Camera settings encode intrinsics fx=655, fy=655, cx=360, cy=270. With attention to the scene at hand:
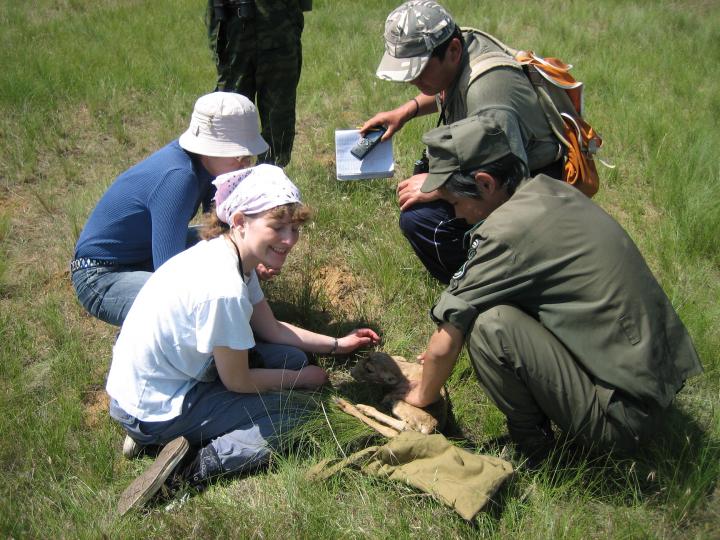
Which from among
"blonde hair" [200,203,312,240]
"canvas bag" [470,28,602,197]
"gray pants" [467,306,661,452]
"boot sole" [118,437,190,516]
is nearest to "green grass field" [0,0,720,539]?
"boot sole" [118,437,190,516]

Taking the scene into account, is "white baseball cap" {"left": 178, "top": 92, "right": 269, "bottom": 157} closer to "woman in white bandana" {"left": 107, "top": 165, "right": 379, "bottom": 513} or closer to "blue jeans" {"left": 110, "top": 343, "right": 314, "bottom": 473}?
"woman in white bandana" {"left": 107, "top": 165, "right": 379, "bottom": 513}

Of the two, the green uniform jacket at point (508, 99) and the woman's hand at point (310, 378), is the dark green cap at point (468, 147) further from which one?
the woman's hand at point (310, 378)

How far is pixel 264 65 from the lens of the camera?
4430mm

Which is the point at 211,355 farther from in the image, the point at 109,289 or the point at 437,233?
the point at 437,233

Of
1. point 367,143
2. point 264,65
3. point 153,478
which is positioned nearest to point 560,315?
point 153,478

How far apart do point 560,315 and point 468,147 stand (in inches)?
28.1

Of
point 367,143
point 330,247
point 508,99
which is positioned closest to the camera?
point 508,99

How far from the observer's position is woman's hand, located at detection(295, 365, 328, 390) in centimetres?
292

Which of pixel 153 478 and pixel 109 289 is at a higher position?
pixel 109 289

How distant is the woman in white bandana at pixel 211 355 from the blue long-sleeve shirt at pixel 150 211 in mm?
334

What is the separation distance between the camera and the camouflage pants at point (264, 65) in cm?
434

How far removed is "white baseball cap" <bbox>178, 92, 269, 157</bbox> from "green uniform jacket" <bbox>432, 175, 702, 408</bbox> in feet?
3.94

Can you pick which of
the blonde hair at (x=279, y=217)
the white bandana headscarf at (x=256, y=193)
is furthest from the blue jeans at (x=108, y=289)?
the white bandana headscarf at (x=256, y=193)

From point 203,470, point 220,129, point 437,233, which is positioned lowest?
point 203,470
